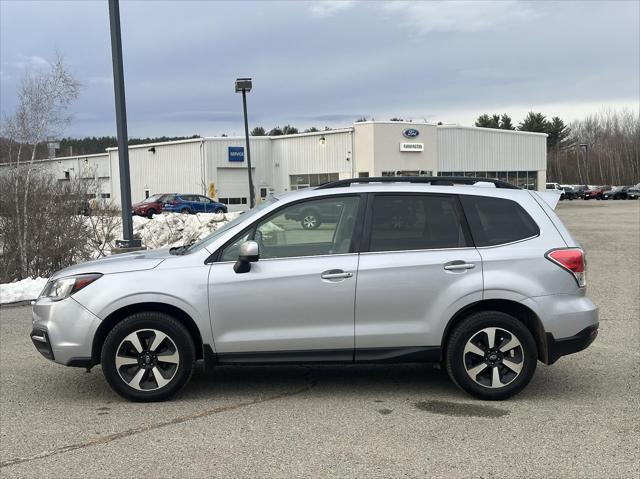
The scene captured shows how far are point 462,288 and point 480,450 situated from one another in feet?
4.46

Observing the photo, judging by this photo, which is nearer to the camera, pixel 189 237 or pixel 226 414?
pixel 226 414

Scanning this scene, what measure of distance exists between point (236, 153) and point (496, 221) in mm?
45326

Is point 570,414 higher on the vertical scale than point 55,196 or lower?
lower

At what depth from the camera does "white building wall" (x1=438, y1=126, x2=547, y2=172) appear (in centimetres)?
5050

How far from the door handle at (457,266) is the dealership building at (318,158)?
1605 inches

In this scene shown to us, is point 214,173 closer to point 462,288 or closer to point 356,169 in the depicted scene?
point 356,169

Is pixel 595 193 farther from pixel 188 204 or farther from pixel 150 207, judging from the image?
pixel 150 207

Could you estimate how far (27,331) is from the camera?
8172 millimetres

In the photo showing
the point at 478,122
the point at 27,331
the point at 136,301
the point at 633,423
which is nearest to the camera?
the point at 633,423

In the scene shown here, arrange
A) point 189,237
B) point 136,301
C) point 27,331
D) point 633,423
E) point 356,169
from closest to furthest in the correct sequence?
1. point 633,423
2. point 136,301
3. point 27,331
4. point 189,237
5. point 356,169

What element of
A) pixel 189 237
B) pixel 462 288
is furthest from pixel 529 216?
pixel 189 237

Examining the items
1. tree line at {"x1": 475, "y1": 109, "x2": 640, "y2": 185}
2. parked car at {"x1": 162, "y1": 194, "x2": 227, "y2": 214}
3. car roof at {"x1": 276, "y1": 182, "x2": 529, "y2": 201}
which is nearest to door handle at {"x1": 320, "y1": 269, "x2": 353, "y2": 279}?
car roof at {"x1": 276, "y1": 182, "x2": 529, "y2": 201}

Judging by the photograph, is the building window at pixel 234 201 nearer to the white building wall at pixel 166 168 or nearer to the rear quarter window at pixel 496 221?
the white building wall at pixel 166 168

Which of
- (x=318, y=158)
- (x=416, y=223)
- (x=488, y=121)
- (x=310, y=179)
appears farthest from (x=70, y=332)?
(x=488, y=121)
